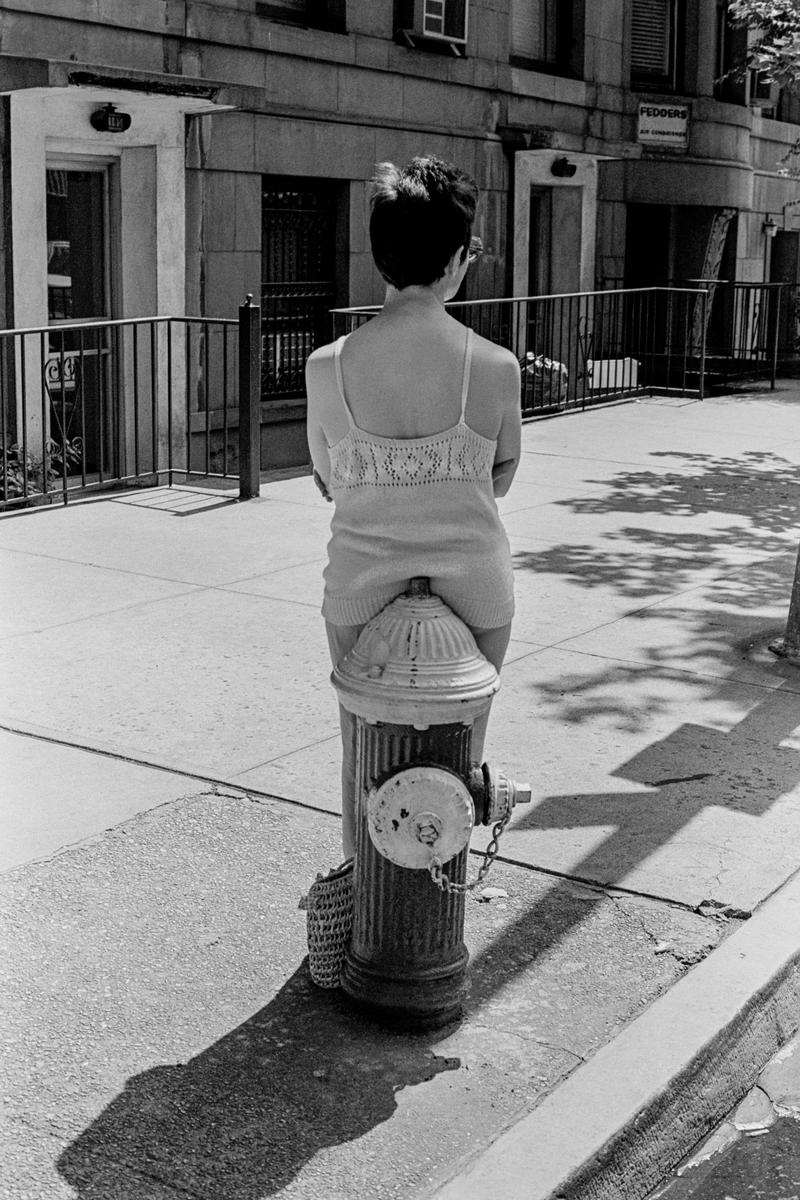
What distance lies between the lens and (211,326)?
44.0 ft

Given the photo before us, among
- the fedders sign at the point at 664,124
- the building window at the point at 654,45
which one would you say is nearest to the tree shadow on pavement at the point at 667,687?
the fedders sign at the point at 664,124

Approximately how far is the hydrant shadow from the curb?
32cm

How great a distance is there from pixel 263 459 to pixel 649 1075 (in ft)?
37.1

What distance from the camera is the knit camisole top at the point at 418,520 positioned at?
12.1ft

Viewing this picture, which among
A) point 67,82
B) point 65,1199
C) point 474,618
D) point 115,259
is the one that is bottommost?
point 65,1199

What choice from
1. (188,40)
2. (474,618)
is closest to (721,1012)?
(474,618)

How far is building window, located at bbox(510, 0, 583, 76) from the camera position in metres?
18.6

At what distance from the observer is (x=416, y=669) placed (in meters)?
3.64

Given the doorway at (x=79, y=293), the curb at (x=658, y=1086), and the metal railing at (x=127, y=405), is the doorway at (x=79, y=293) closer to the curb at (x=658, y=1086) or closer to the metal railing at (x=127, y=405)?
the metal railing at (x=127, y=405)

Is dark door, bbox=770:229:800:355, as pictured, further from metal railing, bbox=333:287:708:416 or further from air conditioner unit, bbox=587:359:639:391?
air conditioner unit, bbox=587:359:639:391

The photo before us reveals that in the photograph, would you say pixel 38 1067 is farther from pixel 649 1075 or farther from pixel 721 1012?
pixel 721 1012

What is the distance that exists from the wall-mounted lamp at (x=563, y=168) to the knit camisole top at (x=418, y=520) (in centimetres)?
1551

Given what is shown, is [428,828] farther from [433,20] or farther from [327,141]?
[433,20]

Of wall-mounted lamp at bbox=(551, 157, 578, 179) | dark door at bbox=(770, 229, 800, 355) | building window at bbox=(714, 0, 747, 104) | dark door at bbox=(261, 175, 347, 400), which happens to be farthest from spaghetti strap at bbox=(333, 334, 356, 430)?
dark door at bbox=(770, 229, 800, 355)
